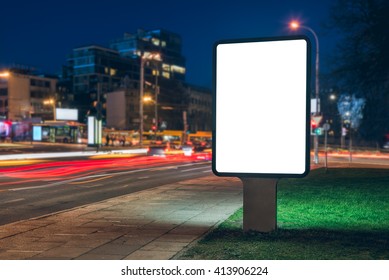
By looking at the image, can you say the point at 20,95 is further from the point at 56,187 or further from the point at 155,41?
the point at 56,187

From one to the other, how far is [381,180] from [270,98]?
12.6 m

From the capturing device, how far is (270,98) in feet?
26.4

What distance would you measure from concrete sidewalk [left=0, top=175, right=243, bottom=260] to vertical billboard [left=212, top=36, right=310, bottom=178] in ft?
5.38

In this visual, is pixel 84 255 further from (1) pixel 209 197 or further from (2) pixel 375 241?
(1) pixel 209 197

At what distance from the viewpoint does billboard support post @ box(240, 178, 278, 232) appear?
833 cm

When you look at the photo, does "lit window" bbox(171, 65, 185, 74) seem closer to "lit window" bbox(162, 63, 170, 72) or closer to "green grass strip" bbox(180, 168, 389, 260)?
"lit window" bbox(162, 63, 170, 72)

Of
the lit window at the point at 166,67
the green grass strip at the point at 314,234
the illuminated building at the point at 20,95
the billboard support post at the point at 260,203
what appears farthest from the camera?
the lit window at the point at 166,67

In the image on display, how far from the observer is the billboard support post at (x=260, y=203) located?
8.33 m

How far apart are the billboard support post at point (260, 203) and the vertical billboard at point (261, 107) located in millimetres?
281

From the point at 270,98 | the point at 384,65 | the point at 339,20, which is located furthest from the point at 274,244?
the point at 339,20

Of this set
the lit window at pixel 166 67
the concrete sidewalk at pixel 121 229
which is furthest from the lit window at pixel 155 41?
the concrete sidewalk at pixel 121 229

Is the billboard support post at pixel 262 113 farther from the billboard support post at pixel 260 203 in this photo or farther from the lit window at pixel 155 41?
the lit window at pixel 155 41

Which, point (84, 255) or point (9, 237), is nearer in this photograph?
point (84, 255)

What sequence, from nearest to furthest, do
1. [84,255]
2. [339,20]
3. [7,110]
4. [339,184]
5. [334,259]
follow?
[334,259] < [84,255] < [339,184] < [339,20] < [7,110]
